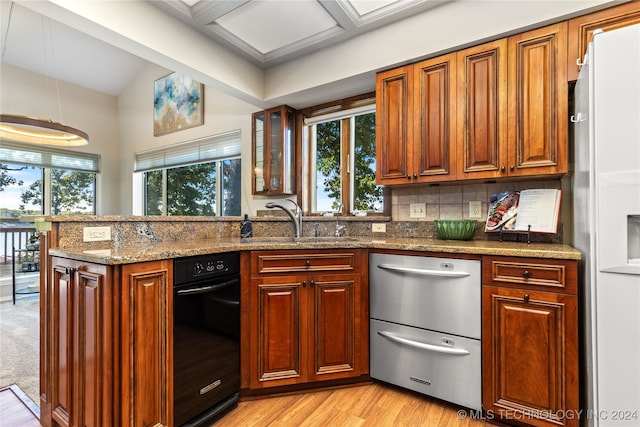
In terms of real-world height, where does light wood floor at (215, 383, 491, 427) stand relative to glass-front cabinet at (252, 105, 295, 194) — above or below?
below

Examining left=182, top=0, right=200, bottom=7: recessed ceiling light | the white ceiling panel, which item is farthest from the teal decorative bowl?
left=182, top=0, right=200, bottom=7: recessed ceiling light

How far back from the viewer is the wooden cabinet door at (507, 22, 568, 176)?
1.64 m

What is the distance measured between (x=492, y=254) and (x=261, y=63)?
96.0 inches

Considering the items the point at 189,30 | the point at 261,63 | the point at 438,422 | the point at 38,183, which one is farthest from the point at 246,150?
the point at 38,183

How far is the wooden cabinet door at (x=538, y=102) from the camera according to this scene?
5.40ft

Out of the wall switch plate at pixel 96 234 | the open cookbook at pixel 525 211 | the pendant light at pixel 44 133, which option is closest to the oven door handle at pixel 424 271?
the open cookbook at pixel 525 211

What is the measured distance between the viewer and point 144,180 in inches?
198

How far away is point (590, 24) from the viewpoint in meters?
1.58

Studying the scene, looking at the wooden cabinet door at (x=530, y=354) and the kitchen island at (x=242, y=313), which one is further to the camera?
the wooden cabinet door at (x=530, y=354)

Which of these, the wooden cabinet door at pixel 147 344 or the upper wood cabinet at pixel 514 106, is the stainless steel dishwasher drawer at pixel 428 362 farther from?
the wooden cabinet door at pixel 147 344

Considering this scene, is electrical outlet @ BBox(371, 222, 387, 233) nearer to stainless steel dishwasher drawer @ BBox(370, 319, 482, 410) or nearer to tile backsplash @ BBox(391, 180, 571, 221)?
tile backsplash @ BBox(391, 180, 571, 221)

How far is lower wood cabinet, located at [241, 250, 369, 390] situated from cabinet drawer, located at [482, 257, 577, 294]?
0.72m

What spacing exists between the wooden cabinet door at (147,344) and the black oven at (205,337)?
41mm

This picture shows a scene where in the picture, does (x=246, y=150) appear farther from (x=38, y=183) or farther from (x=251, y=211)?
(x=38, y=183)
